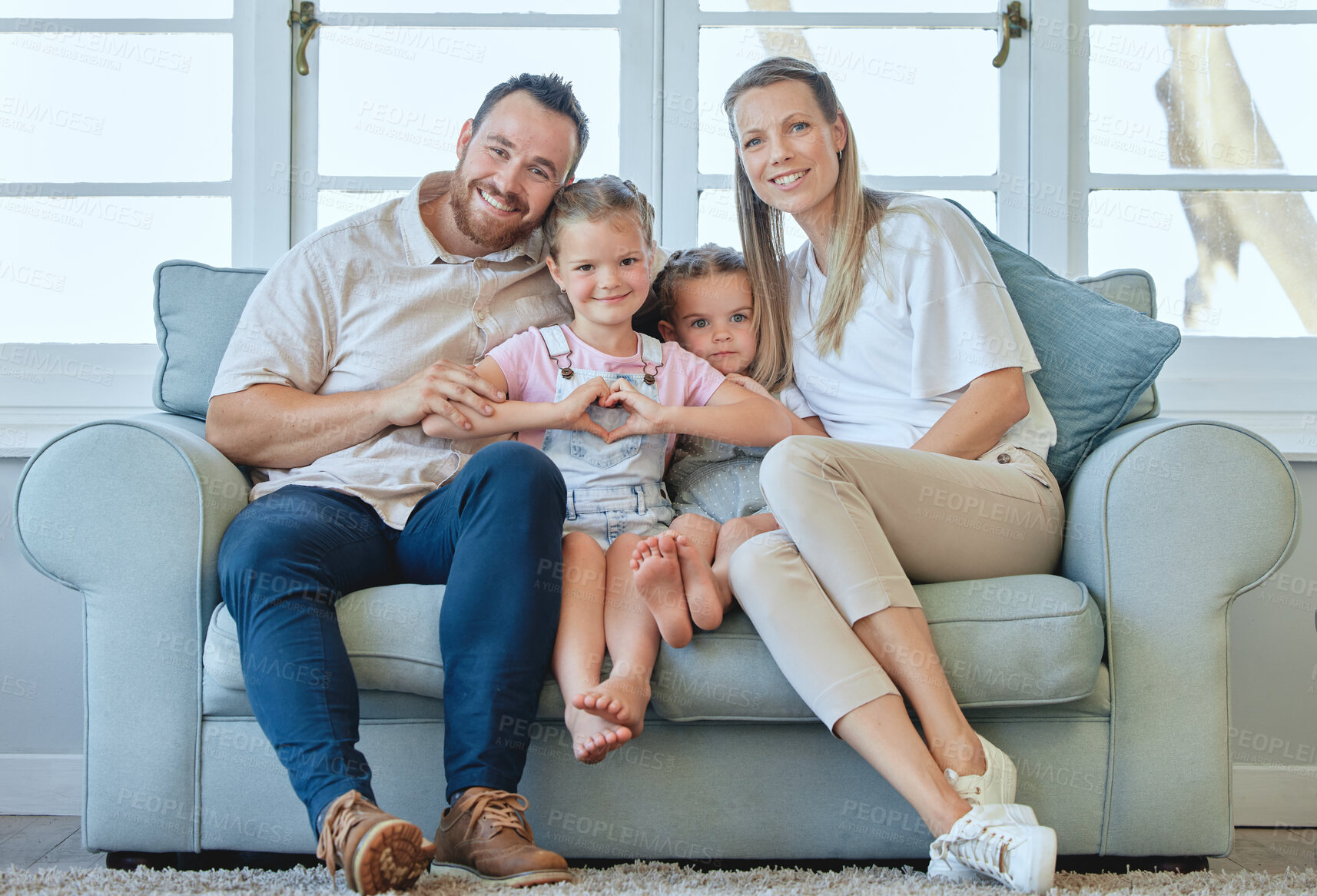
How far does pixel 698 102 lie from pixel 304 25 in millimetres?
910

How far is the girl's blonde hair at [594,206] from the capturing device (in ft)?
5.26

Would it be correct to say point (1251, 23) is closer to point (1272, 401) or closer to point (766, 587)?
point (1272, 401)

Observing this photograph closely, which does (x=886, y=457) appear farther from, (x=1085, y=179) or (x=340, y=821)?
(x=1085, y=179)

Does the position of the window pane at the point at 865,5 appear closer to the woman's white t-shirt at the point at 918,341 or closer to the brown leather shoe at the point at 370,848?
the woman's white t-shirt at the point at 918,341

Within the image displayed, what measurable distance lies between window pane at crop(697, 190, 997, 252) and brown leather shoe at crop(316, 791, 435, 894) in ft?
5.21

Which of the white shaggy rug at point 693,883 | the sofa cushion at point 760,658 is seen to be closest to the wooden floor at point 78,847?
the white shaggy rug at point 693,883

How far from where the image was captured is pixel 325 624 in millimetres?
1222

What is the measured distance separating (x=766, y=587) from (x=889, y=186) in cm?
140

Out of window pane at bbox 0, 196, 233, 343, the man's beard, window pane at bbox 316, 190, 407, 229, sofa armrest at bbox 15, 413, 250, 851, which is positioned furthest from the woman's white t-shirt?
window pane at bbox 0, 196, 233, 343

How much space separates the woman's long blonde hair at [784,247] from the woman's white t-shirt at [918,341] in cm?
3

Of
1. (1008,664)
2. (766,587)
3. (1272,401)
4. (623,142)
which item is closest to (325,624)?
(766,587)

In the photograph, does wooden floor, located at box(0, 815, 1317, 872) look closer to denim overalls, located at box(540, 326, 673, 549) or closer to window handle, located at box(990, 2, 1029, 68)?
denim overalls, located at box(540, 326, 673, 549)

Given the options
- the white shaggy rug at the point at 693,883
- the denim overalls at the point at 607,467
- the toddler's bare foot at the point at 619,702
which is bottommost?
the white shaggy rug at the point at 693,883

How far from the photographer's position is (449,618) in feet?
4.02
